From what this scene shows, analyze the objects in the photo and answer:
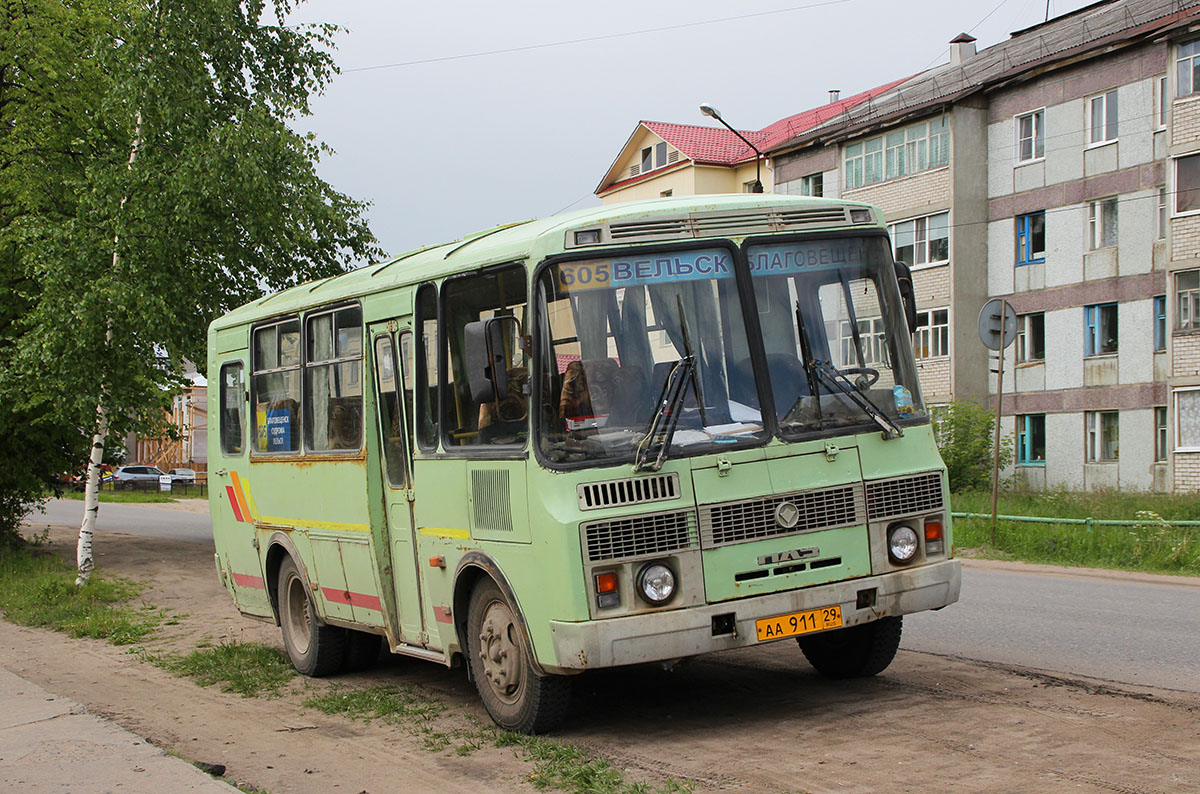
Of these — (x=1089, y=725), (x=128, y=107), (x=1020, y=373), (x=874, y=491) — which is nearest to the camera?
(x=1089, y=725)

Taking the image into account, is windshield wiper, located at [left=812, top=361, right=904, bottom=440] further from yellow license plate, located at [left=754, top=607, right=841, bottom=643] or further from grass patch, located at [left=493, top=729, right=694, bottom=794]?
grass patch, located at [left=493, top=729, right=694, bottom=794]

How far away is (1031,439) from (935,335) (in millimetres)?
4907

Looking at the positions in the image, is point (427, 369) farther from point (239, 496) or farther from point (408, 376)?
point (239, 496)

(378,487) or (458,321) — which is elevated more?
(458,321)

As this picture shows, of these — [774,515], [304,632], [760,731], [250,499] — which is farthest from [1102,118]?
[760,731]

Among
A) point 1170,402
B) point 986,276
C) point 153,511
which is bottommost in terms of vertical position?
point 153,511

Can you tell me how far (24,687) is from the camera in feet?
32.5

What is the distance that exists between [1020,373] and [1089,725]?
110 feet

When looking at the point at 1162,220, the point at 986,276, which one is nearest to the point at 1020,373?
the point at 986,276

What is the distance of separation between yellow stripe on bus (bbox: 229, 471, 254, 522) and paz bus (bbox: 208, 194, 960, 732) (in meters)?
3.95

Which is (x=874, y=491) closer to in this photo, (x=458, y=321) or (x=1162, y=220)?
(x=458, y=321)

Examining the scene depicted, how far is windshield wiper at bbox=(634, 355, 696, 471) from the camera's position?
7.07 m

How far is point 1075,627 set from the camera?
35.5ft

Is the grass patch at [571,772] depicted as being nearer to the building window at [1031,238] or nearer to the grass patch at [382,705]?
the grass patch at [382,705]
